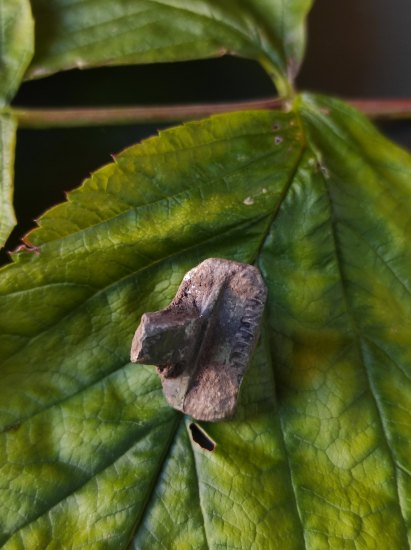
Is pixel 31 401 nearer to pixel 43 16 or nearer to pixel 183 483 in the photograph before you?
pixel 183 483

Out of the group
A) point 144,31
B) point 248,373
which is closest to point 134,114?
point 144,31

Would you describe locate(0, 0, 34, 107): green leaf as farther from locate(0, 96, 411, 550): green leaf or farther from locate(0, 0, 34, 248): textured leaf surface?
locate(0, 96, 411, 550): green leaf

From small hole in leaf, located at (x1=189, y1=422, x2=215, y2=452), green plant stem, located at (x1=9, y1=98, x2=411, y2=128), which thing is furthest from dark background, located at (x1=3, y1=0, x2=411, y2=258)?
small hole in leaf, located at (x1=189, y1=422, x2=215, y2=452)

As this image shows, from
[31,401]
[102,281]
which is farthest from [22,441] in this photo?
[102,281]

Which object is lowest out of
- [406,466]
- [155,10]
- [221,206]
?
[406,466]

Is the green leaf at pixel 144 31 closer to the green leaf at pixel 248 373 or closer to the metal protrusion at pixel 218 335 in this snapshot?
the green leaf at pixel 248 373

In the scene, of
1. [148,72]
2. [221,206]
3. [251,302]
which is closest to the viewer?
[251,302]

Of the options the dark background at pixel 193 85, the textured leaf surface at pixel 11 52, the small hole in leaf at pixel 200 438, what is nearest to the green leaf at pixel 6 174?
the textured leaf surface at pixel 11 52
